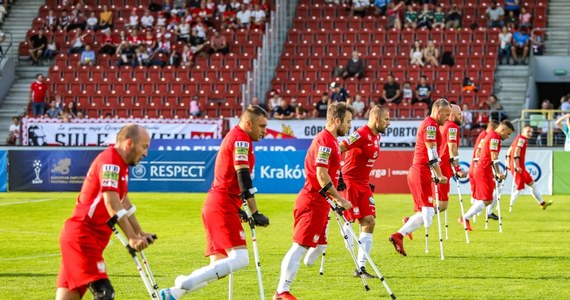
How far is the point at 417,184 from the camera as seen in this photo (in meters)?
18.2

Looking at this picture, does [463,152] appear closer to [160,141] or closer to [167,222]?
[160,141]

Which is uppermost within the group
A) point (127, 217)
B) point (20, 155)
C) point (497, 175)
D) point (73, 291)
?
point (127, 217)

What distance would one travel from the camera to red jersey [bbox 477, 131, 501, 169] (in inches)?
918

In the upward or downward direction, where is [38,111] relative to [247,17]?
downward

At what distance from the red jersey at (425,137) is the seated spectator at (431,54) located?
945 inches

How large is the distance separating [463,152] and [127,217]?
27.0 m

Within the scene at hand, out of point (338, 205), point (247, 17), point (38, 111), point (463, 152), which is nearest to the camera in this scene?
point (338, 205)

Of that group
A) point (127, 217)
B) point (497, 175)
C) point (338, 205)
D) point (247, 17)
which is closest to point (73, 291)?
point (127, 217)

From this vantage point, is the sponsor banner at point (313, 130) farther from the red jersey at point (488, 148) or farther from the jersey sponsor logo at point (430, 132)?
the jersey sponsor logo at point (430, 132)

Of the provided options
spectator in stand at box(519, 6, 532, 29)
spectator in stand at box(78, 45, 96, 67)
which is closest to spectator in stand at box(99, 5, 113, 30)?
spectator in stand at box(78, 45, 96, 67)

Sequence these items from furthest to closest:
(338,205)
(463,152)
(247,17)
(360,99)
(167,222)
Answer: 1. (247,17)
2. (360,99)
3. (463,152)
4. (167,222)
5. (338,205)

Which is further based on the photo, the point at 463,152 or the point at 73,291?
the point at 463,152

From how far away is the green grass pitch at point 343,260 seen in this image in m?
14.0

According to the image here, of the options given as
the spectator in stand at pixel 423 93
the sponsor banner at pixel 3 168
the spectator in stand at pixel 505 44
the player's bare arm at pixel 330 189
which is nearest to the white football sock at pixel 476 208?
the player's bare arm at pixel 330 189
